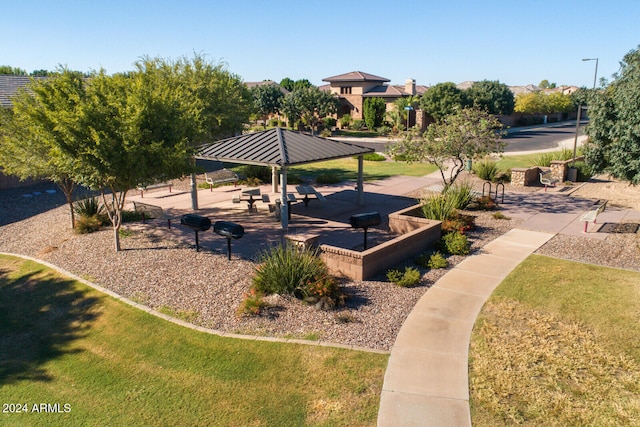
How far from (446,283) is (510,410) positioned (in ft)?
17.1

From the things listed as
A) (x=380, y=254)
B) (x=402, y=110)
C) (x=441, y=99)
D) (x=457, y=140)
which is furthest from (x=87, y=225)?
(x=402, y=110)

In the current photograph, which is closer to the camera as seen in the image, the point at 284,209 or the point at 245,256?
the point at 245,256

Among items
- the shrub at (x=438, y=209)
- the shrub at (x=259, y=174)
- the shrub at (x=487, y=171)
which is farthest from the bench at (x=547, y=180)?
the shrub at (x=259, y=174)

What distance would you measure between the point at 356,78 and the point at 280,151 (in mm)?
59161

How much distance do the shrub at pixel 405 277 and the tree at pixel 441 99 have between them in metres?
47.6

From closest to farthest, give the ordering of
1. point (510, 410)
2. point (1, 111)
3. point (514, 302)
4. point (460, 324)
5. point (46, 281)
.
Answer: point (510, 410) → point (460, 324) → point (514, 302) → point (46, 281) → point (1, 111)

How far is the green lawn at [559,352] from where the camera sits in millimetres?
7449

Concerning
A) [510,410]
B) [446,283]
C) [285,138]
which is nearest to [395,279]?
[446,283]

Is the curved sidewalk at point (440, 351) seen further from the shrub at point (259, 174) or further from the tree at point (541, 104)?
the tree at point (541, 104)

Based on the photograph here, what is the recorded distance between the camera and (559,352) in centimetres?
906

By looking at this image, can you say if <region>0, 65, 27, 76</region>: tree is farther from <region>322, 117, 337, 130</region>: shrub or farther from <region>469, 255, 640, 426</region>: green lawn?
<region>469, 255, 640, 426</region>: green lawn

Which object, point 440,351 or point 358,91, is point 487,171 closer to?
point 440,351

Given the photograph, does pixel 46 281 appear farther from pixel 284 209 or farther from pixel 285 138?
pixel 285 138

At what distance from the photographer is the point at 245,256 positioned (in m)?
14.4
